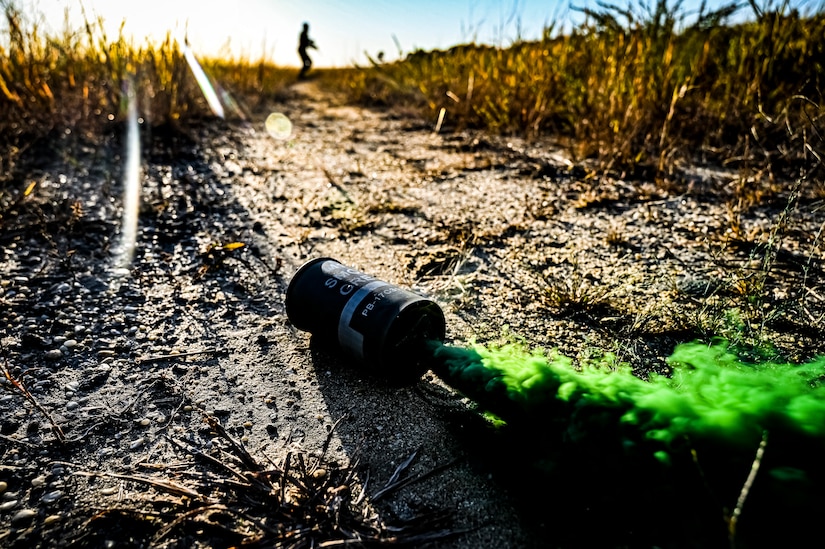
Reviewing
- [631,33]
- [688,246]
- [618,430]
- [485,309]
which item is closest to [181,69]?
[631,33]

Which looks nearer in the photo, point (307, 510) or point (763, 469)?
point (763, 469)

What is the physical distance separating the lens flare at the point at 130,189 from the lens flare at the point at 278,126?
1.20m

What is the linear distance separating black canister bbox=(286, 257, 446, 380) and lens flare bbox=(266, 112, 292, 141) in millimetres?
3575

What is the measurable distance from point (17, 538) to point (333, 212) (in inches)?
78.0

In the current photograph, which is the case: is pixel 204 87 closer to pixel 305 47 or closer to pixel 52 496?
pixel 52 496

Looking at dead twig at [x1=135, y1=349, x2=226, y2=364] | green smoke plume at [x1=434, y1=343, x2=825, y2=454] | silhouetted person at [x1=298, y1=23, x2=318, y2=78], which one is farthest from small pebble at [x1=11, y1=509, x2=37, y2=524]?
silhouetted person at [x1=298, y1=23, x2=318, y2=78]

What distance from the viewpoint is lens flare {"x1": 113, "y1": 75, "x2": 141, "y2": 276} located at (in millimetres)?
2203

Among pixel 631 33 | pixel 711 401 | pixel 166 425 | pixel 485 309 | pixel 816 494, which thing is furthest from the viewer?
pixel 631 33

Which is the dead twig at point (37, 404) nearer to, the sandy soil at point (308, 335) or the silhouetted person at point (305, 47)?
the sandy soil at point (308, 335)

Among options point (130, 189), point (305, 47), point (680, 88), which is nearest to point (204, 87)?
point (130, 189)

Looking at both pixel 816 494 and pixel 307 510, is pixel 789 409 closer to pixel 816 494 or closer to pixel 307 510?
pixel 816 494

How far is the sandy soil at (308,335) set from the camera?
1036mm

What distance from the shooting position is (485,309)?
5.98 ft

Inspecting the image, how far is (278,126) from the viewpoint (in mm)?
5434
